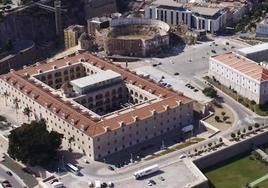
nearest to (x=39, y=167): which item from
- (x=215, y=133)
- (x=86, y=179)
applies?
(x=86, y=179)

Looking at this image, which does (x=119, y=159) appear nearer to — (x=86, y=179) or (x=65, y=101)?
(x=86, y=179)

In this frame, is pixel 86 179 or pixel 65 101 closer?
pixel 86 179

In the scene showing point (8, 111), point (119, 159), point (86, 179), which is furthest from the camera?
point (8, 111)

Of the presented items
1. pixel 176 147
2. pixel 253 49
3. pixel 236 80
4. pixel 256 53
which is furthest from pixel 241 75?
pixel 176 147

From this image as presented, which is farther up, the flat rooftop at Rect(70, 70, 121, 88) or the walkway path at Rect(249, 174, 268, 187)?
the flat rooftop at Rect(70, 70, 121, 88)

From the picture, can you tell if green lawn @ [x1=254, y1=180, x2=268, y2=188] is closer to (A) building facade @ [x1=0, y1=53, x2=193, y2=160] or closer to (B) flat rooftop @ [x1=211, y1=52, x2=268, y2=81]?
(A) building facade @ [x1=0, y1=53, x2=193, y2=160]

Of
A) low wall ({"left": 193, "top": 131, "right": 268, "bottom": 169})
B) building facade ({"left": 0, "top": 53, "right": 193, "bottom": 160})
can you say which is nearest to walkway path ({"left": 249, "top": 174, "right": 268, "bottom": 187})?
low wall ({"left": 193, "top": 131, "right": 268, "bottom": 169})

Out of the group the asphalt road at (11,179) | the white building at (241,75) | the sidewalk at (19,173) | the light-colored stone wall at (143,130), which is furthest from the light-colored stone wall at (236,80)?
the asphalt road at (11,179)
